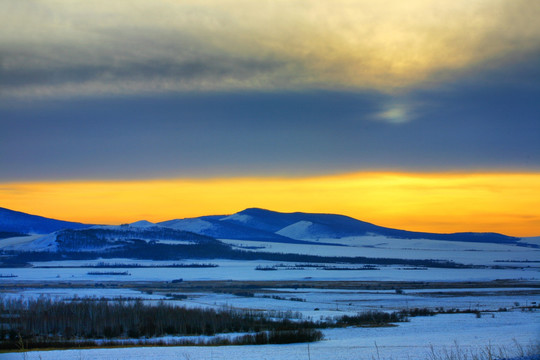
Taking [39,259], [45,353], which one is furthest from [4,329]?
[39,259]

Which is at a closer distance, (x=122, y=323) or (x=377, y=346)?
(x=377, y=346)

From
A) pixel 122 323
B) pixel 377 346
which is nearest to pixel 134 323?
pixel 122 323

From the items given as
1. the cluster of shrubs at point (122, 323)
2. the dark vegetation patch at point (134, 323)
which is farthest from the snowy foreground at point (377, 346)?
the cluster of shrubs at point (122, 323)

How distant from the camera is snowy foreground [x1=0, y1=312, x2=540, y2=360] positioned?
104 ft

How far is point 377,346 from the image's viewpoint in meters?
35.4

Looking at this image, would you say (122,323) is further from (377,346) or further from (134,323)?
(377,346)

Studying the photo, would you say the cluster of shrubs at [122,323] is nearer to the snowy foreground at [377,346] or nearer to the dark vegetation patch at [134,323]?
the dark vegetation patch at [134,323]

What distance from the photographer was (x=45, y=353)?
34719 mm

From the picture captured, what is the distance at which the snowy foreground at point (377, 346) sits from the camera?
31.6 metres

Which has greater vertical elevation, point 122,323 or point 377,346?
point 122,323

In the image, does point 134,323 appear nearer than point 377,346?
No

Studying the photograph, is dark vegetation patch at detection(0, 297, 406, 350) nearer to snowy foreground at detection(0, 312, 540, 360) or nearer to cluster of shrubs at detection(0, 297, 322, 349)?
cluster of shrubs at detection(0, 297, 322, 349)

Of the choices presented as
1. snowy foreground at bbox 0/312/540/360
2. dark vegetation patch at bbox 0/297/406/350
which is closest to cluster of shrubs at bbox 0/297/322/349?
dark vegetation patch at bbox 0/297/406/350

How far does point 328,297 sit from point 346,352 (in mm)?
43343
